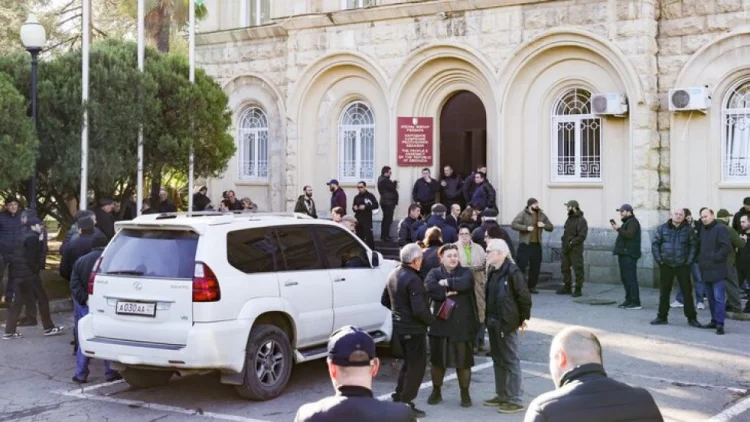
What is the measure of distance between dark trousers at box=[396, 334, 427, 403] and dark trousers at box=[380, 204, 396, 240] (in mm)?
11913

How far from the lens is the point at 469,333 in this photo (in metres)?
8.38

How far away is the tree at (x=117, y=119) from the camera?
1545cm

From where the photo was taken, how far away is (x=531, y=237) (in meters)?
17.0

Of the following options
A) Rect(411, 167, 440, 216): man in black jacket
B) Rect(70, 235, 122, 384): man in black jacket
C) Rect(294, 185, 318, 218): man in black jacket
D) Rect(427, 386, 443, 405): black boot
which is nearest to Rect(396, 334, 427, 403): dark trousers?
Rect(427, 386, 443, 405): black boot

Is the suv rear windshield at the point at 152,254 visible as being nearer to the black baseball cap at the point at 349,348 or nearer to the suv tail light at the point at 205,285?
the suv tail light at the point at 205,285

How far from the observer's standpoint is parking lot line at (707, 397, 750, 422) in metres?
8.19

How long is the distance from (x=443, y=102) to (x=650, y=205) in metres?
5.65

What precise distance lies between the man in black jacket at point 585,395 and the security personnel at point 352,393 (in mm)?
589

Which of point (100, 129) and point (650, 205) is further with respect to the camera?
point (650, 205)

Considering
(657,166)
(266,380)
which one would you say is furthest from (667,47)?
(266,380)

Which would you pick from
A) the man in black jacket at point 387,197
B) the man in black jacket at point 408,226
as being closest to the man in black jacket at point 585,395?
the man in black jacket at point 408,226

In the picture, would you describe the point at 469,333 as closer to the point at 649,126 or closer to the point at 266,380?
the point at 266,380

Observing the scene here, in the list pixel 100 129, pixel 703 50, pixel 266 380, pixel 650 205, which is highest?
pixel 703 50

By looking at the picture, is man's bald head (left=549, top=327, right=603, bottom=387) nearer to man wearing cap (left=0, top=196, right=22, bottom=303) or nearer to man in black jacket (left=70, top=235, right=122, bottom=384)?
man in black jacket (left=70, top=235, right=122, bottom=384)
